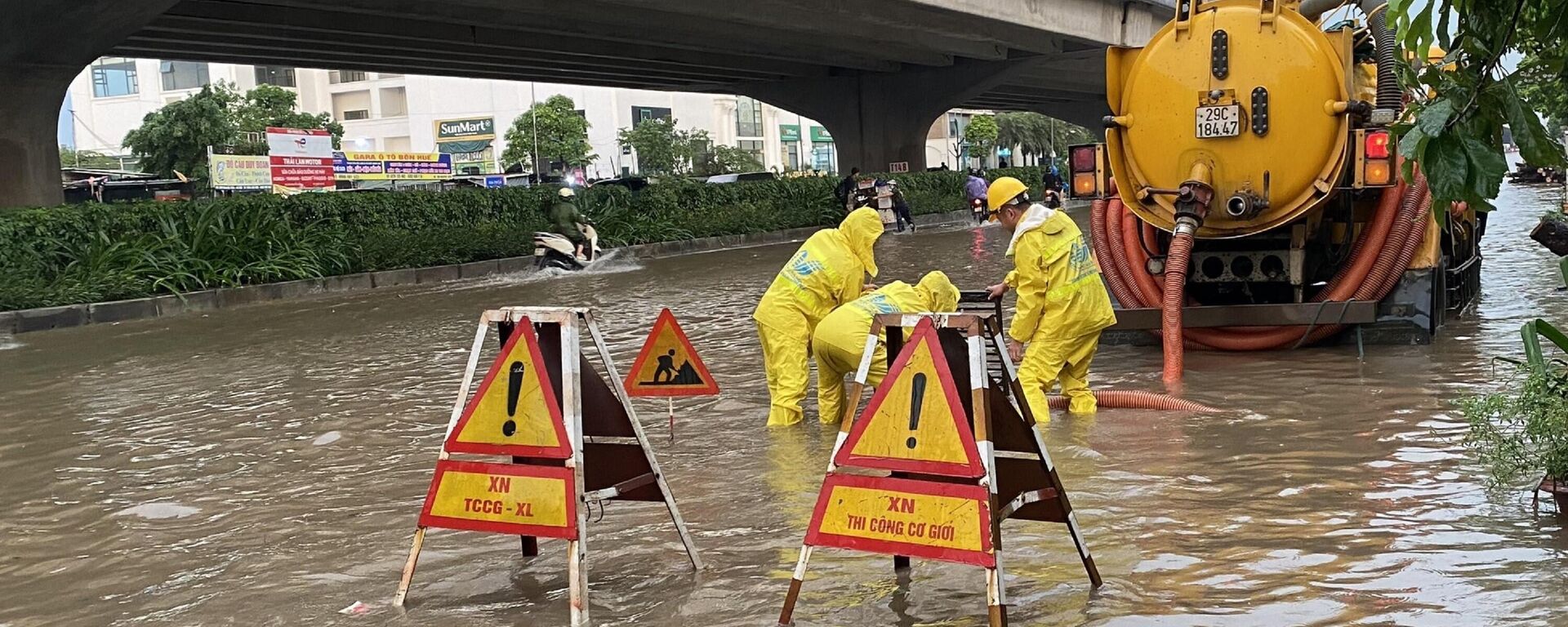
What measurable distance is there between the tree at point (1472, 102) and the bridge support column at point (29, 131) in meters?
20.4

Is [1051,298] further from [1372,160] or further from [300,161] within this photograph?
[300,161]

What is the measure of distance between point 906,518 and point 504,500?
136cm

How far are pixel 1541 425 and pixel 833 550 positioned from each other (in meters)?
2.46

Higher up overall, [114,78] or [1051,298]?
[114,78]

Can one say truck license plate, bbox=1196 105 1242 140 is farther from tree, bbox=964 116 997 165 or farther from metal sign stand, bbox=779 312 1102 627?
tree, bbox=964 116 997 165

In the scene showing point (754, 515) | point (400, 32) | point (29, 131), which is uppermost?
point (400, 32)

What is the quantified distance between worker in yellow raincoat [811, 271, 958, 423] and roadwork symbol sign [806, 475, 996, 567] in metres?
2.91

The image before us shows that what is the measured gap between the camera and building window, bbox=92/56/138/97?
93.1 meters

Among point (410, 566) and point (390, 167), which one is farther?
point (390, 167)

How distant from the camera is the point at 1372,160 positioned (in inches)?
344

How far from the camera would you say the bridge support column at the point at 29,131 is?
19.4 meters

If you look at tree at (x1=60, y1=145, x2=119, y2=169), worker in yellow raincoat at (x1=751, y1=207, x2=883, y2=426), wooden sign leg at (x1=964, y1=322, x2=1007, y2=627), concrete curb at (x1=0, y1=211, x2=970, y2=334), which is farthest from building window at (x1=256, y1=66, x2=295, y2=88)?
wooden sign leg at (x1=964, y1=322, x2=1007, y2=627)

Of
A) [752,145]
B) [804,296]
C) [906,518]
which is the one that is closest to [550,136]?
[752,145]

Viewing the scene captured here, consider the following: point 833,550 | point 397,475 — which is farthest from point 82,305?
point 833,550
